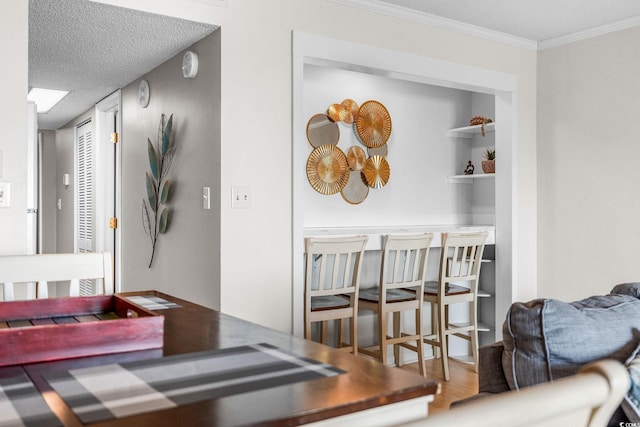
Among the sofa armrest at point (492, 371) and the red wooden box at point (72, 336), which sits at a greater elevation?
the red wooden box at point (72, 336)

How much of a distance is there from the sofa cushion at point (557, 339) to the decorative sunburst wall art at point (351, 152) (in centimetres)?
283

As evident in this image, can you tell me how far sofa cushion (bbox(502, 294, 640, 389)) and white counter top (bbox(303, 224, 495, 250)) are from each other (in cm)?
230

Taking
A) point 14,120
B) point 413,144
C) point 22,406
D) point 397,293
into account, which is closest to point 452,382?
point 397,293

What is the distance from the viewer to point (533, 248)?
4578 mm

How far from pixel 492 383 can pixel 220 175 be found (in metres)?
1.88

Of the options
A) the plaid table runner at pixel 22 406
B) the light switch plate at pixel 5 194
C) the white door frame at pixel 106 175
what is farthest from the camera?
the white door frame at pixel 106 175

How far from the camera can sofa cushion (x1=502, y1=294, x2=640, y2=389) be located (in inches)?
58.4

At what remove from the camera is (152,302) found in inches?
73.9

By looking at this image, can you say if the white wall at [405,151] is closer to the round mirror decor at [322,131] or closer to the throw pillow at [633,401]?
the round mirror decor at [322,131]

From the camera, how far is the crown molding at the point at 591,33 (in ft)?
13.0

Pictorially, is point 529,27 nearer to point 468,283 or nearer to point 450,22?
point 450,22

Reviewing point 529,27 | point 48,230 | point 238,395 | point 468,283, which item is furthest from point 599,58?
point 48,230

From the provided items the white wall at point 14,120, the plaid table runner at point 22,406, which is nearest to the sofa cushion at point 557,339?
the plaid table runner at point 22,406

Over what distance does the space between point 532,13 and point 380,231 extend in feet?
5.73
